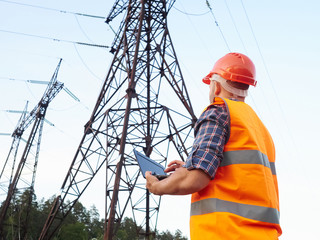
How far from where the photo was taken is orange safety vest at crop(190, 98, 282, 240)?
1.55 meters

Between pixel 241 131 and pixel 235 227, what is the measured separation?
0.48m

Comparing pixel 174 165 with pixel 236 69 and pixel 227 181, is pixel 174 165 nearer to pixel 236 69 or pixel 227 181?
pixel 227 181

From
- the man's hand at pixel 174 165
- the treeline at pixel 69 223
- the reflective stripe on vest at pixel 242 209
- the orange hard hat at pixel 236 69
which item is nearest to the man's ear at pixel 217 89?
the orange hard hat at pixel 236 69

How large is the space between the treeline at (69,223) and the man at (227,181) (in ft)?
121

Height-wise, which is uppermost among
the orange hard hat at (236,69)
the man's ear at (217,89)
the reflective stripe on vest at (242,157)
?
the orange hard hat at (236,69)

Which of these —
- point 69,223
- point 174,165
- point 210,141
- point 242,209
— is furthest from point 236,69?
point 69,223

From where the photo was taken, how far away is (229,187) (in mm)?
1612

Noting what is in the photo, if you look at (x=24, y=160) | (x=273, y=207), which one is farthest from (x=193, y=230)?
(x=24, y=160)

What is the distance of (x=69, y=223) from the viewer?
177 feet

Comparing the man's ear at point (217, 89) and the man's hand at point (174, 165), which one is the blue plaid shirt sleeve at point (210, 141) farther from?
the man's hand at point (174, 165)

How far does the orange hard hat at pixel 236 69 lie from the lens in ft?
6.67

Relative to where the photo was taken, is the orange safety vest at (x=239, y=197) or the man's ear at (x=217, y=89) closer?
the orange safety vest at (x=239, y=197)

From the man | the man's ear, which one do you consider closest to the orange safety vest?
the man

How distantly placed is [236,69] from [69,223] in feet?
187
